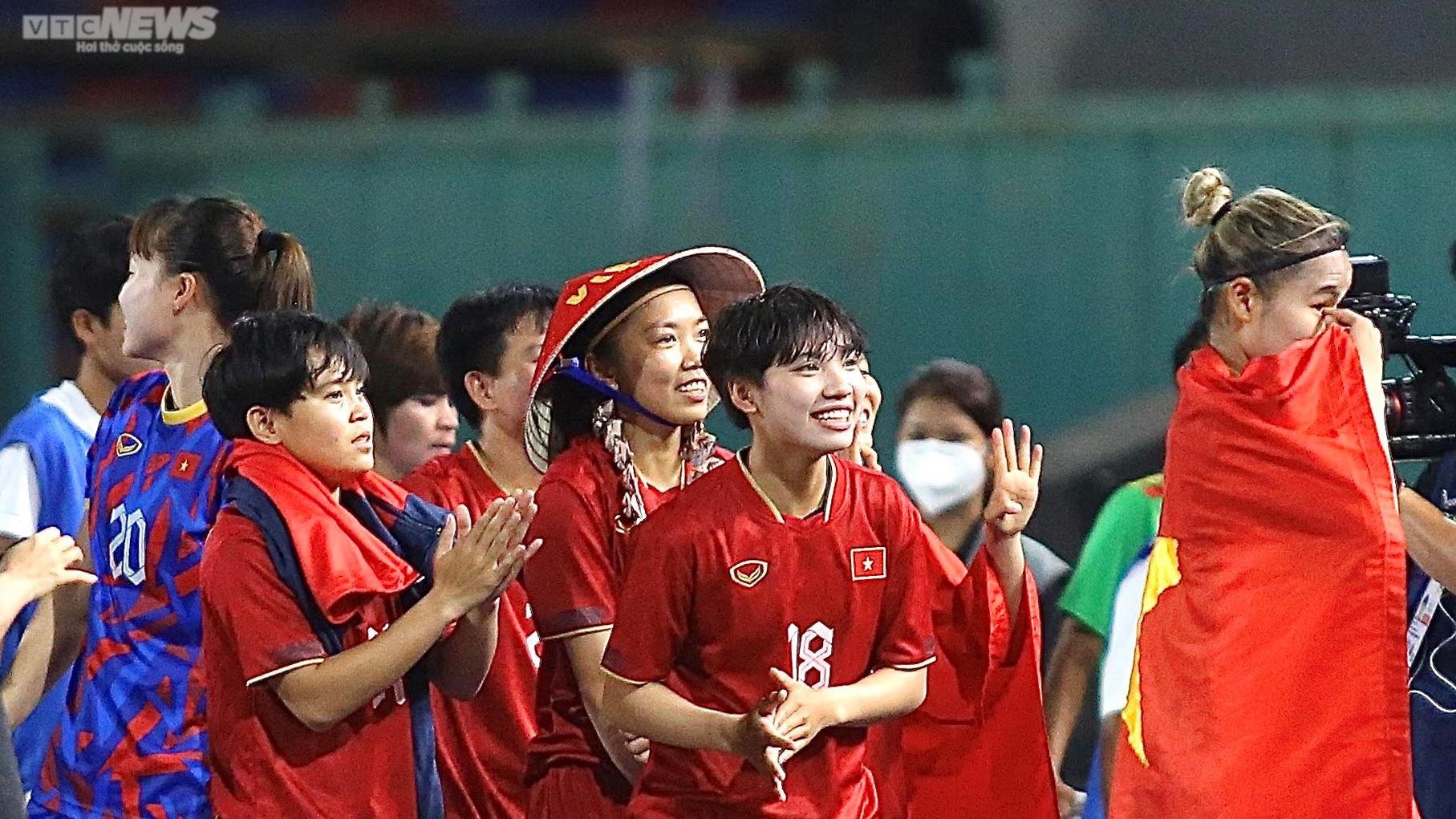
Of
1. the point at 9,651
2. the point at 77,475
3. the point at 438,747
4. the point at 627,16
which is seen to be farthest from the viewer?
the point at 627,16

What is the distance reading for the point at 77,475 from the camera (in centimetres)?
364

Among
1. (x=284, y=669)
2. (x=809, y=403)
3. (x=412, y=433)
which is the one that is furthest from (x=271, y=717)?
(x=412, y=433)

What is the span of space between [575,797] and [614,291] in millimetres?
637

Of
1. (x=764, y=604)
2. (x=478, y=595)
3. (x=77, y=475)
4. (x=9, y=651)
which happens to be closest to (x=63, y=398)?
(x=77, y=475)

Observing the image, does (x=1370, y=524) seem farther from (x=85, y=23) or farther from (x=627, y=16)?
(x=627, y=16)

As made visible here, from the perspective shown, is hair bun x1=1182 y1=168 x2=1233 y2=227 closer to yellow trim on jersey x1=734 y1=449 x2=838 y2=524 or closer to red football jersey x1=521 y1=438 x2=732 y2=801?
yellow trim on jersey x1=734 y1=449 x2=838 y2=524

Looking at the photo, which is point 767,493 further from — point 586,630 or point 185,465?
point 185,465

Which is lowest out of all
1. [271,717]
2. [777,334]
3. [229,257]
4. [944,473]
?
[271,717]

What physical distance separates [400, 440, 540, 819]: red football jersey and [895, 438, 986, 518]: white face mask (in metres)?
1.01

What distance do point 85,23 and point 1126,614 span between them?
12.6ft

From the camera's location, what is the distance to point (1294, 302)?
2869 mm

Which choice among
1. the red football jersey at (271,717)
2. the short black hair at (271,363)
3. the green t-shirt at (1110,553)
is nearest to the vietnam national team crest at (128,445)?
the short black hair at (271,363)

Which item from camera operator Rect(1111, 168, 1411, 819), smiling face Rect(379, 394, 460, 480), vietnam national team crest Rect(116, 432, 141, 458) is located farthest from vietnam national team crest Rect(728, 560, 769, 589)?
smiling face Rect(379, 394, 460, 480)

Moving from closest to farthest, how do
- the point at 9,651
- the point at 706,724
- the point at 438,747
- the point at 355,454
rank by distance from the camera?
the point at 706,724
the point at 355,454
the point at 438,747
the point at 9,651
